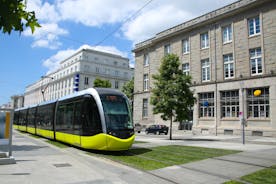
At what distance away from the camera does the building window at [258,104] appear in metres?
30.3

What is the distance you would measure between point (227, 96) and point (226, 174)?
27.2 m

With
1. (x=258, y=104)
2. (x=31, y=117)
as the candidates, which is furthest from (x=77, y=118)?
(x=258, y=104)

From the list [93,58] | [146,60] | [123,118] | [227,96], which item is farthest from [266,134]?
[93,58]

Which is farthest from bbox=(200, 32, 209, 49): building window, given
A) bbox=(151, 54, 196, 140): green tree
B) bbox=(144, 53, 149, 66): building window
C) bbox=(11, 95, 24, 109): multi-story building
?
bbox=(11, 95, 24, 109): multi-story building

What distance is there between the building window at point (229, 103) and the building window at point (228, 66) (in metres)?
2.22

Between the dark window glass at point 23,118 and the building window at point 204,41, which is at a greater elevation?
the building window at point 204,41

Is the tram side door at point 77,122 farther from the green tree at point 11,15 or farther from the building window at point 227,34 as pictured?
the building window at point 227,34

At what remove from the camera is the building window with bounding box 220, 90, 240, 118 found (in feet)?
109

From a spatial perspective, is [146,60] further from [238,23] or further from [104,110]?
[104,110]

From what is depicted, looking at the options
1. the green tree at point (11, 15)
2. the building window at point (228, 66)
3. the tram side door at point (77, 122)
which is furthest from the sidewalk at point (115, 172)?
the building window at point (228, 66)

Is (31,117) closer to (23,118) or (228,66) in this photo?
(23,118)

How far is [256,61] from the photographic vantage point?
105ft

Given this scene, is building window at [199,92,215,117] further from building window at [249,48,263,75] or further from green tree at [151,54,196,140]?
green tree at [151,54,196,140]

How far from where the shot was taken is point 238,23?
112ft
